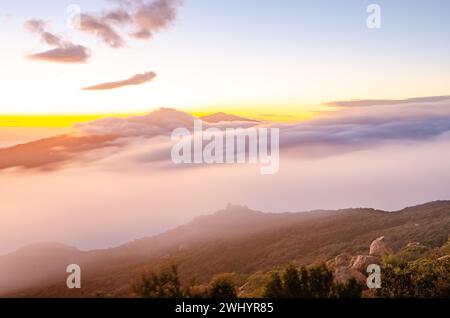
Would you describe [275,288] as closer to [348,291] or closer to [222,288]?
[222,288]

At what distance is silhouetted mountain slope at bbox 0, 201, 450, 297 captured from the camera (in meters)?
62.0

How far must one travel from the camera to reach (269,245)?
83.8 meters

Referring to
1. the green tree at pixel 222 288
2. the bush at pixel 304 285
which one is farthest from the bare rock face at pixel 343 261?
the green tree at pixel 222 288

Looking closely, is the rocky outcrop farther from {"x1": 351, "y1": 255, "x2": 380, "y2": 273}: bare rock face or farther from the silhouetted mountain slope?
the silhouetted mountain slope

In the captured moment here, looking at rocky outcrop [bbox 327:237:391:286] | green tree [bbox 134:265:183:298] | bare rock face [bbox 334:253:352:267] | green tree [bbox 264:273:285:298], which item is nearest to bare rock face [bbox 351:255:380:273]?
rocky outcrop [bbox 327:237:391:286]

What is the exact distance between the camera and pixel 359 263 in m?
32.8

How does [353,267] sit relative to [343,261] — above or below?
above

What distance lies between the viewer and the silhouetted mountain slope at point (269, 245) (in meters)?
62.0

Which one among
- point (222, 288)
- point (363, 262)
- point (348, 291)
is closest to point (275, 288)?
point (222, 288)

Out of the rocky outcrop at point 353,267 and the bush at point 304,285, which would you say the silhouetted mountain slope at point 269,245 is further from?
the bush at point 304,285

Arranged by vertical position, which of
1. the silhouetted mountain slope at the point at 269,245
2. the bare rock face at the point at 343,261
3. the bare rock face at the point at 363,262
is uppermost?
the bare rock face at the point at 363,262

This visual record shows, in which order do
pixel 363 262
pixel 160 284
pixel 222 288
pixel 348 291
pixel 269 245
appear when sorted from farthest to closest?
pixel 269 245
pixel 363 262
pixel 160 284
pixel 222 288
pixel 348 291

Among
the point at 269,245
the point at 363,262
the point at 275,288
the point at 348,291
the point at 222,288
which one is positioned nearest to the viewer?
the point at 348,291

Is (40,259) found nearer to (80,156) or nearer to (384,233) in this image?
(80,156)
